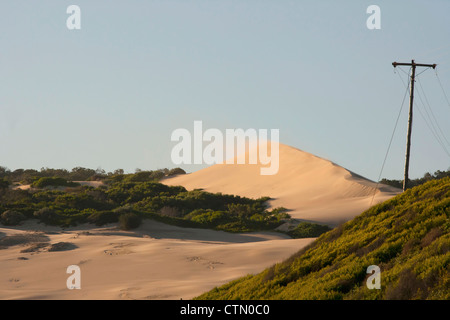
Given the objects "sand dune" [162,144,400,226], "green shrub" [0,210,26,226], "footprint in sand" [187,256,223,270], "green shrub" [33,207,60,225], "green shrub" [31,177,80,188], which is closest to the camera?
"footprint in sand" [187,256,223,270]

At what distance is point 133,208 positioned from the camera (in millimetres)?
37750

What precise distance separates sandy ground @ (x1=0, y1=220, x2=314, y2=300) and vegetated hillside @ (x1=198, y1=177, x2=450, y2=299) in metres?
3.29

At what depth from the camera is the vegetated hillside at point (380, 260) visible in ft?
33.6

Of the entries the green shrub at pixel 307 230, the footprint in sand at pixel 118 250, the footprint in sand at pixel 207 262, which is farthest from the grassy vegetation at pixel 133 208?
the footprint in sand at pixel 207 262

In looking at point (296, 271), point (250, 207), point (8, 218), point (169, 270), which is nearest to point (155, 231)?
point (8, 218)

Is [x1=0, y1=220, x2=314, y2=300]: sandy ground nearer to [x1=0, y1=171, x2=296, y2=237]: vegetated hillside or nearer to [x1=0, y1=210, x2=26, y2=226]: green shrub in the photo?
[x1=0, y1=210, x2=26, y2=226]: green shrub

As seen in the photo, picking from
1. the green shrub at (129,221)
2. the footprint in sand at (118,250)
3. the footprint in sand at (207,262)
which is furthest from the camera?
the green shrub at (129,221)

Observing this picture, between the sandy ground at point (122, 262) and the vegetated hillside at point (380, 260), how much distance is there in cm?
329

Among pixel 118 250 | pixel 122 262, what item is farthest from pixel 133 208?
pixel 122 262

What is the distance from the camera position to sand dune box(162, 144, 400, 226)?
42.1 meters

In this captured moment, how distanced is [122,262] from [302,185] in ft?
116

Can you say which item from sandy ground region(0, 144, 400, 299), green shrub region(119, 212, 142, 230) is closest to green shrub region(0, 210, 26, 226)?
sandy ground region(0, 144, 400, 299)

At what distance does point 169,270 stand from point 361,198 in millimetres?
27341

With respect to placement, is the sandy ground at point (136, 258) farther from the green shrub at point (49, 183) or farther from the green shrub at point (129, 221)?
the green shrub at point (49, 183)
